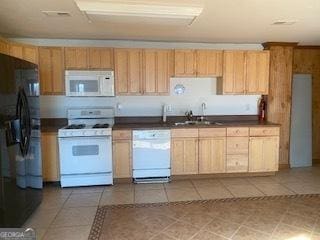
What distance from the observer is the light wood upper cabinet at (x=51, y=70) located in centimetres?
471

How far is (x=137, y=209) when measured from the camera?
374cm

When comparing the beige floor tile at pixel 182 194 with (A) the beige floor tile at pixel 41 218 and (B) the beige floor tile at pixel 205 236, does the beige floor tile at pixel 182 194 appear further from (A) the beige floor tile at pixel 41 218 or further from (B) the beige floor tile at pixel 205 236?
(A) the beige floor tile at pixel 41 218

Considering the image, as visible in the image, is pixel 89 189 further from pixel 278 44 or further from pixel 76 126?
pixel 278 44

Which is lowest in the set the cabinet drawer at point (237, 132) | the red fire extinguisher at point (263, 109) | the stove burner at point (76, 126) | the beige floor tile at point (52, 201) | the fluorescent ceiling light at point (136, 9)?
the beige floor tile at point (52, 201)

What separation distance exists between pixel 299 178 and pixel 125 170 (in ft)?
9.92

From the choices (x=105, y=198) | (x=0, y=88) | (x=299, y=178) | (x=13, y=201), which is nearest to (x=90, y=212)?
(x=105, y=198)

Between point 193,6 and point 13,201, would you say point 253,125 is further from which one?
point 13,201

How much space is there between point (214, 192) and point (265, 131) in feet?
4.92

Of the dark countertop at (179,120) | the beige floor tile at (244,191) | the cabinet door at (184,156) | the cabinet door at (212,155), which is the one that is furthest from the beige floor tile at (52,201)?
the beige floor tile at (244,191)

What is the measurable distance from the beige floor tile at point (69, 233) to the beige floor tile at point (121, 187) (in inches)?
47.9

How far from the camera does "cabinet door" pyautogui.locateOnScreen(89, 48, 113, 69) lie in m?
4.80

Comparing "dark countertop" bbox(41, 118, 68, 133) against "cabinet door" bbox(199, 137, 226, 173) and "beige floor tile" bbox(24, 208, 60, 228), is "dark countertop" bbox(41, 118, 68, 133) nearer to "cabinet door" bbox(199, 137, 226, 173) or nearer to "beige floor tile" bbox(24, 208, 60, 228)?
"beige floor tile" bbox(24, 208, 60, 228)

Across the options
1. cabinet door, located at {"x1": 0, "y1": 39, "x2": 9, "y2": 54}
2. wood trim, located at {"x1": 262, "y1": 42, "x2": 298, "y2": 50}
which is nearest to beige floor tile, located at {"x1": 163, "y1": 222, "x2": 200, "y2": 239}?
cabinet door, located at {"x1": 0, "y1": 39, "x2": 9, "y2": 54}

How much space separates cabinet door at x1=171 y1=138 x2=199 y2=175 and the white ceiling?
1771 mm
